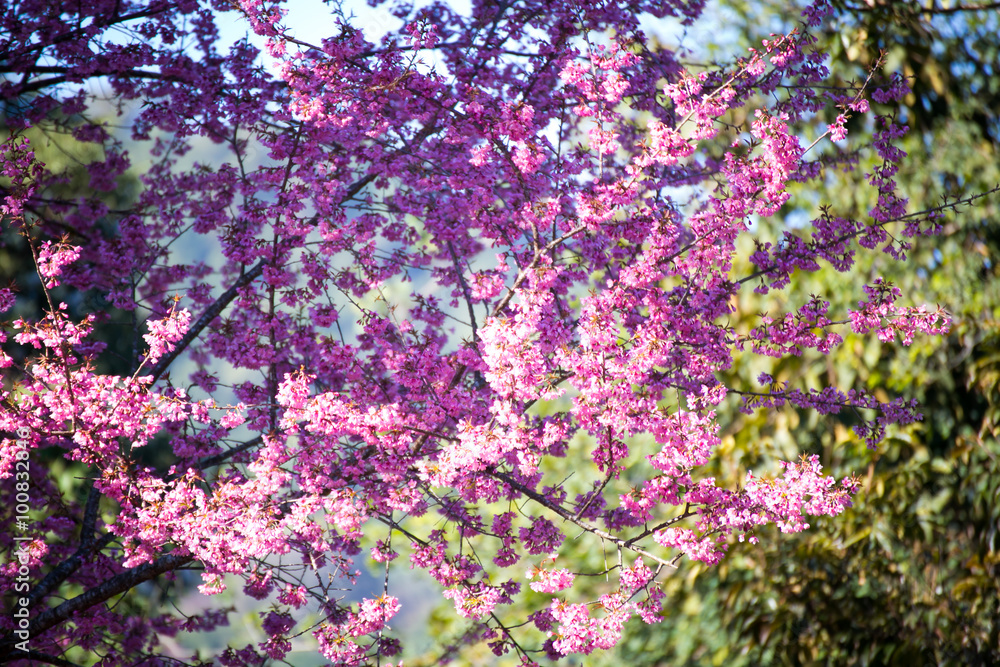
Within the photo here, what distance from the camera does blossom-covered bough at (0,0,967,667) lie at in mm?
3162

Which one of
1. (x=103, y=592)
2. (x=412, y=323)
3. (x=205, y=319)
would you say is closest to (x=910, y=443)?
(x=412, y=323)

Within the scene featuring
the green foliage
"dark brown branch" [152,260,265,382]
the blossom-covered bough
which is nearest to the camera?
the blossom-covered bough

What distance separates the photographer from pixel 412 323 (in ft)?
12.8

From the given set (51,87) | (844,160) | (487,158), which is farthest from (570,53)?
(51,87)

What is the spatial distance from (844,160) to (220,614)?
210 inches

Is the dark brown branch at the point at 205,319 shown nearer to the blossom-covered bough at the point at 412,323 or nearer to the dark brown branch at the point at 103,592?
the blossom-covered bough at the point at 412,323

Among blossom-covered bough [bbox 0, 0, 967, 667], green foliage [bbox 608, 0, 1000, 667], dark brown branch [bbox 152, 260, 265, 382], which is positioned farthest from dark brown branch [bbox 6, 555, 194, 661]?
green foliage [bbox 608, 0, 1000, 667]

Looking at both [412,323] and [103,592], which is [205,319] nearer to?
[412,323]

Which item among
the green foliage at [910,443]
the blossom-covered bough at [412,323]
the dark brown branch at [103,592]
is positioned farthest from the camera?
the green foliage at [910,443]

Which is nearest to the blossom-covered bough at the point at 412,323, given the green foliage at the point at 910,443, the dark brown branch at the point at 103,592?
the dark brown branch at the point at 103,592

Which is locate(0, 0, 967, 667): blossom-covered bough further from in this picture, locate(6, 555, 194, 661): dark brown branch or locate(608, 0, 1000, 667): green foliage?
locate(608, 0, 1000, 667): green foliage

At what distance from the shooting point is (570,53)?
12.6 ft

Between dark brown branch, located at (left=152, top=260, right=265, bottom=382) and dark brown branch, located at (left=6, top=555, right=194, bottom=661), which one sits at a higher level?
dark brown branch, located at (left=152, top=260, right=265, bottom=382)

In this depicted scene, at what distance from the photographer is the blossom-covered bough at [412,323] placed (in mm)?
3162
